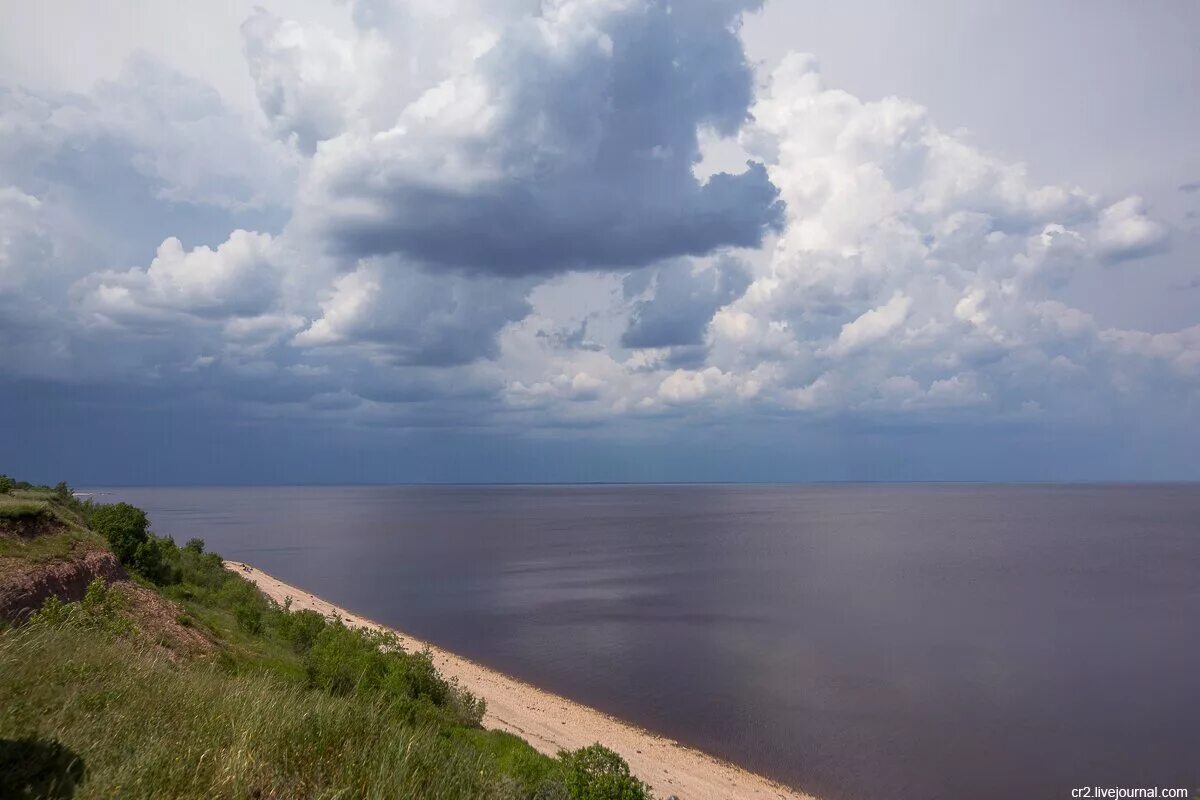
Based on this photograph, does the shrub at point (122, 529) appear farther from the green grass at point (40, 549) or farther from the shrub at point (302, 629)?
the shrub at point (302, 629)

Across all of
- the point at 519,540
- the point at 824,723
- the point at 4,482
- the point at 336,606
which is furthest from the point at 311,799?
the point at 519,540

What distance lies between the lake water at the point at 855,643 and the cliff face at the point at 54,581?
774 inches

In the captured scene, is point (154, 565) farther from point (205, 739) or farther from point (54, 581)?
point (205, 739)

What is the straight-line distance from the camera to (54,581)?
20688 mm

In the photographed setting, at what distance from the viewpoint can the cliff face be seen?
60.2 feet

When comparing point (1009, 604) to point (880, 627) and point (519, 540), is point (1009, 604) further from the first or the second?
point (519, 540)

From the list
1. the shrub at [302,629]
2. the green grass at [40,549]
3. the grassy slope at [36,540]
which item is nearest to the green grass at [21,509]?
the grassy slope at [36,540]

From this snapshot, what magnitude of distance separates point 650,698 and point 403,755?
84.4 feet

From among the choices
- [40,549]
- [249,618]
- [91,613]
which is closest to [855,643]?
[249,618]

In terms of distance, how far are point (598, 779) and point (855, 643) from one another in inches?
1203

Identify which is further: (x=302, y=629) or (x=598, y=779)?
(x=302, y=629)

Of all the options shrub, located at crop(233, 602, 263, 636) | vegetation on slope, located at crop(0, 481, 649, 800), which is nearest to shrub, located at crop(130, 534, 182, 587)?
shrub, located at crop(233, 602, 263, 636)

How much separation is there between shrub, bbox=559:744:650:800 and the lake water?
34.2 feet

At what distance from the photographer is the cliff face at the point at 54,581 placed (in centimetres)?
1834
